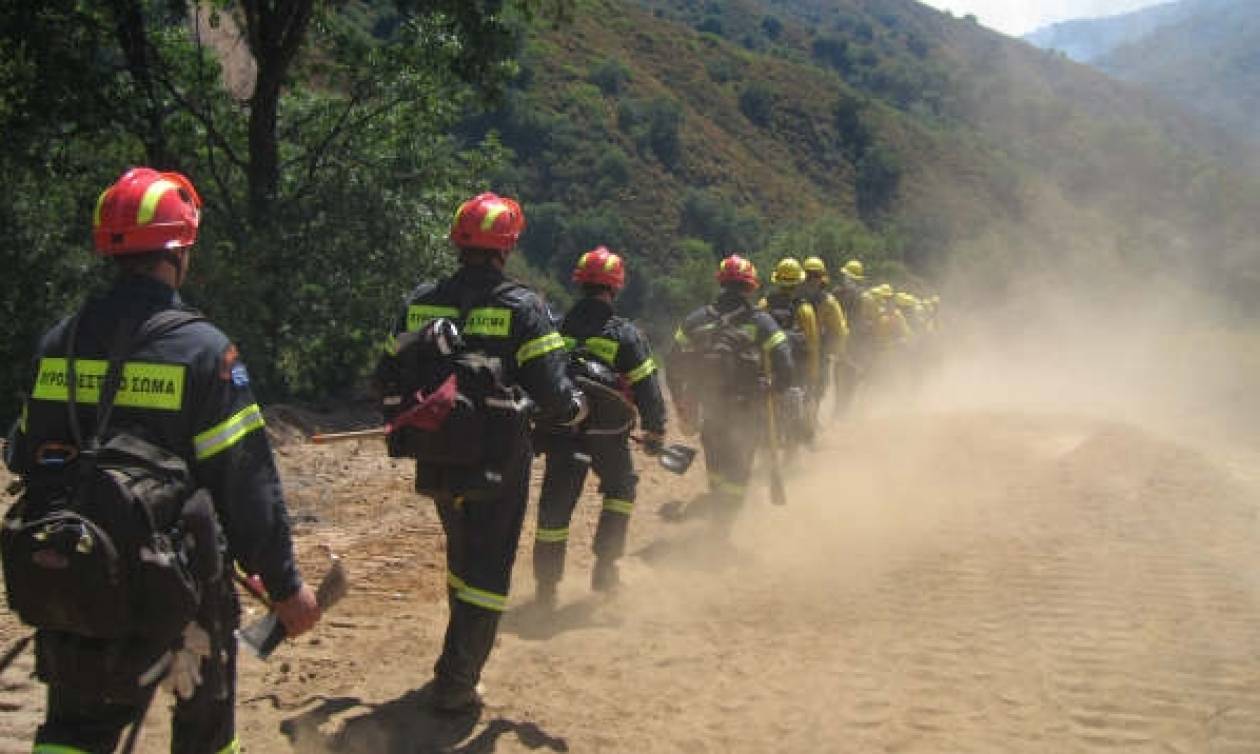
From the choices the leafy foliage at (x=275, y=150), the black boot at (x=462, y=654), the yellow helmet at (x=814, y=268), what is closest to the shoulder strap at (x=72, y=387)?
the black boot at (x=462, y=654)

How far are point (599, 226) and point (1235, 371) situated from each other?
3082cm

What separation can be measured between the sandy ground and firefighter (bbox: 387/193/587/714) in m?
0.35

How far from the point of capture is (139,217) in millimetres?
3152

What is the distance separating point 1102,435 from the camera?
12.6 metres

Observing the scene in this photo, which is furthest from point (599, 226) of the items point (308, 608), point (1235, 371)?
point (308, 608)

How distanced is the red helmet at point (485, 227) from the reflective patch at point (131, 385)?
6.53ft

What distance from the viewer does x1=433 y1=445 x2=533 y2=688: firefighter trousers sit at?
479cm

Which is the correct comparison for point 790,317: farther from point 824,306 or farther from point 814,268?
point 824,306

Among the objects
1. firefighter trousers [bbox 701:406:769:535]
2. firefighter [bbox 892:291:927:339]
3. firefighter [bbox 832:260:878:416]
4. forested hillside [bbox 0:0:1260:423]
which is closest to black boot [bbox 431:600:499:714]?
firefighter trousers [bbox 701:406:769:535]

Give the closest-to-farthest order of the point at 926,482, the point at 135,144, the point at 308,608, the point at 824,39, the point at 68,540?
the point at 68,540
the point at 308,608
the point at 926,482
the point at 135,144
the point at 824,39

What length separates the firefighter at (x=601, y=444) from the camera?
6566mm

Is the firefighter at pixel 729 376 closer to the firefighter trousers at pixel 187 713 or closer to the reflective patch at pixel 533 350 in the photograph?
the reflective patch at pixel 533 350

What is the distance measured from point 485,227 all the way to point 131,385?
2.10m

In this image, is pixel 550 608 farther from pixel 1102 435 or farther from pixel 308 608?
pixel 1102 435
